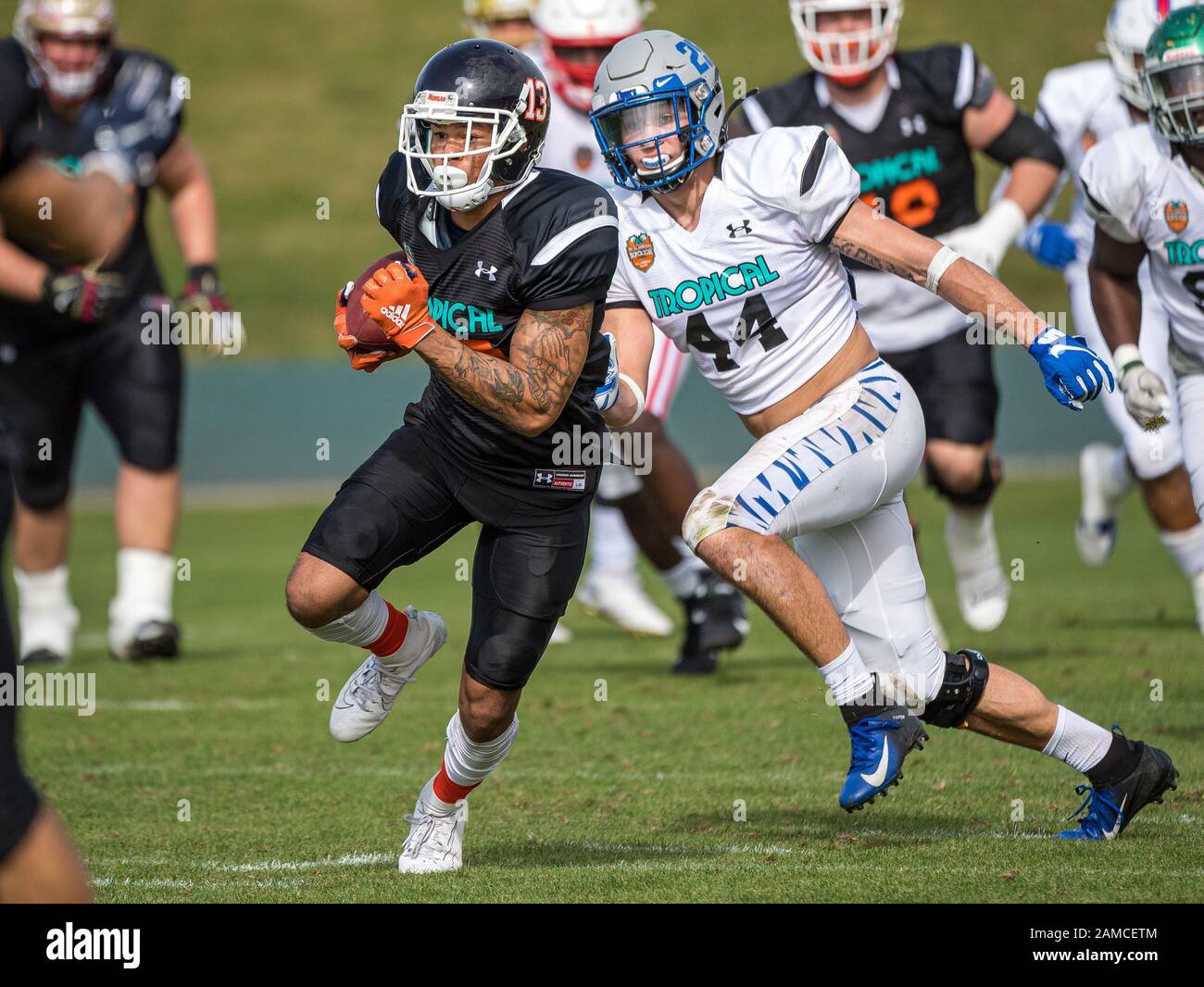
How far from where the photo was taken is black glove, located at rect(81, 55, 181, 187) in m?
7.77

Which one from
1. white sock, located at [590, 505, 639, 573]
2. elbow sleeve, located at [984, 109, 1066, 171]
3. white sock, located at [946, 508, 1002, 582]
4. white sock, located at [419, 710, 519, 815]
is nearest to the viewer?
white sock, located at [419, 710, 519, 815]

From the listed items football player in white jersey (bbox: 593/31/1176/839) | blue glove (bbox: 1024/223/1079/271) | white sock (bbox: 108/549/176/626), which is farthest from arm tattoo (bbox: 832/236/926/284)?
white sock (bbox: 108/549/176/626)

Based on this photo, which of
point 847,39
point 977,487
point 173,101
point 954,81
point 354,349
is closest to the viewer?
point 354,349

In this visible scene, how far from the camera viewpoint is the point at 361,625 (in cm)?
441

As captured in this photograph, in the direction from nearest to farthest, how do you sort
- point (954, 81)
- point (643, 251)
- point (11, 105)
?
point (11, 105)
point (643, 251)
point (954, 81)

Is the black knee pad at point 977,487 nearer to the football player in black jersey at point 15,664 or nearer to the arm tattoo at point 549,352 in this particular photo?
the arm tattoo at point 549,352


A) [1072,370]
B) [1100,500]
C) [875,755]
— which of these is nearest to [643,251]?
[1072,370]

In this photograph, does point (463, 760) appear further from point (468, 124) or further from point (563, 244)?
point (468, 124)

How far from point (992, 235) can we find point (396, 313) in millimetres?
3465

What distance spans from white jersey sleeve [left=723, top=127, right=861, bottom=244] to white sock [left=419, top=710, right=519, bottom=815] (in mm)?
1501

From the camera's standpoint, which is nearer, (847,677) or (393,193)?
(847,677)

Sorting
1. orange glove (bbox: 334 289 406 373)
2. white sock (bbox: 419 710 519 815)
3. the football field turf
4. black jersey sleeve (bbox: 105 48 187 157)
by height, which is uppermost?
black jersey sleeve (bbox: 105 48 187 157)

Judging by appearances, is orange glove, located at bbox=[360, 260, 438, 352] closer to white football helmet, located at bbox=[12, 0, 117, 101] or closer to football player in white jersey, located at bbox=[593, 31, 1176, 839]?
football player in white jersey, located at bbox=[593, 31, 1176, 839]

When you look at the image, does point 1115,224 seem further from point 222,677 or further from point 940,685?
point 222,677
